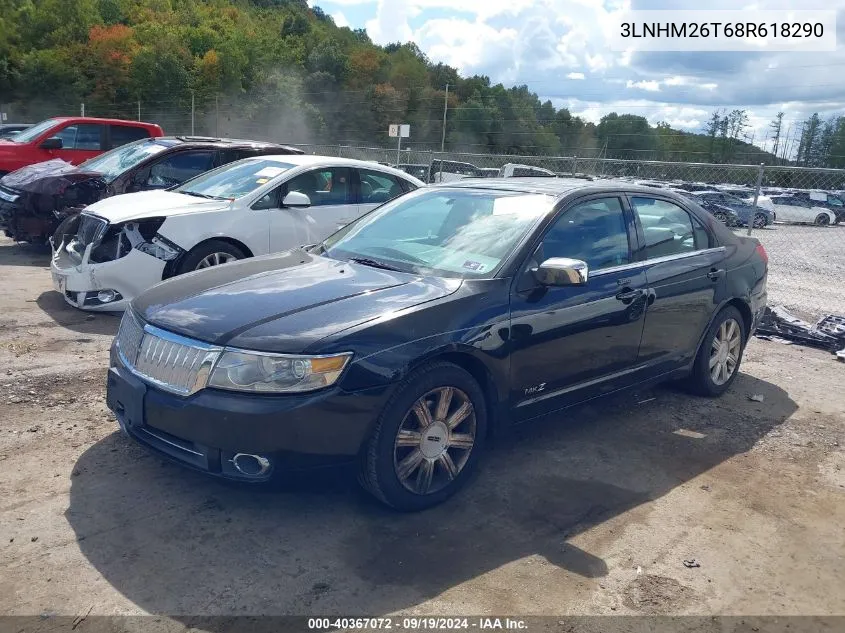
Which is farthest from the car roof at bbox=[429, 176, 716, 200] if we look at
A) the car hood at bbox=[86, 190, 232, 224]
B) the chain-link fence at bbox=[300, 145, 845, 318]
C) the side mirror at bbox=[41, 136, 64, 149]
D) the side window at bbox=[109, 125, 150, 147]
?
the side window at bbox=[109, 125, 150, 147]

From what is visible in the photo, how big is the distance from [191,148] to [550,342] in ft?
22.7

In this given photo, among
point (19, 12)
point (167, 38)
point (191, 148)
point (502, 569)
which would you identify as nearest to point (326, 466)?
point (502, 569)

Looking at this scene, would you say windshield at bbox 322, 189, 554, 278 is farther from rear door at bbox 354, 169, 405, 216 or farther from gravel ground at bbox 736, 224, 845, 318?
gravel ground at bbox 736, 224, 845, 318

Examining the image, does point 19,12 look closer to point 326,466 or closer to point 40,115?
point 40,115

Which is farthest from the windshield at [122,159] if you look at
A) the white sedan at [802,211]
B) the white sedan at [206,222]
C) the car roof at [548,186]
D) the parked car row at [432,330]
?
the white sedan at [802,211]

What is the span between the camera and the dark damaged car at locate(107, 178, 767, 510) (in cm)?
340

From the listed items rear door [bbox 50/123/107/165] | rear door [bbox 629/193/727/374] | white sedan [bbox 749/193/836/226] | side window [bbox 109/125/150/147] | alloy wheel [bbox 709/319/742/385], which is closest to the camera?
rear door [bbox 629/193/727/374]

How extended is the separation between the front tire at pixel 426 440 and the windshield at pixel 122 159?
281 inches

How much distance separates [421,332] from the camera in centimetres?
367

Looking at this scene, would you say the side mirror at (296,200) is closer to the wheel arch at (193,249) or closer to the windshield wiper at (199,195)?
the wheel arch at (193,249)

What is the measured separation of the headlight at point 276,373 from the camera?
3379 millimetres

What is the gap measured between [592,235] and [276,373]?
2296 millimetres

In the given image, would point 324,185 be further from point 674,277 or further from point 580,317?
point 580,317

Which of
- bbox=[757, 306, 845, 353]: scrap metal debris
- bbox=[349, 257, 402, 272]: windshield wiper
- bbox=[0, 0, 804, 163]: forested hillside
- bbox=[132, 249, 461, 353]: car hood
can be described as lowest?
bbox=[757, 306, 845, 353]: scrap metal debris
